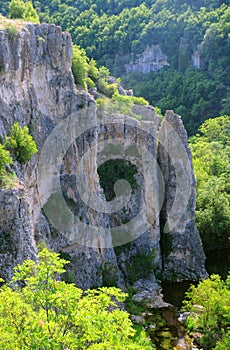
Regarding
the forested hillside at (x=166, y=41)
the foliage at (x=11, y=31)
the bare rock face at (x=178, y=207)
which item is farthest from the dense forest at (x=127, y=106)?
the foliage at (x=11, y=31)

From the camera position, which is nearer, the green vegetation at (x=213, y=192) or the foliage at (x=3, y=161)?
the foliage at (x=3, y=161)

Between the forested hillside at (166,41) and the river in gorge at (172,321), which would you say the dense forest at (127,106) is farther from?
the river in gorge at (172,321)

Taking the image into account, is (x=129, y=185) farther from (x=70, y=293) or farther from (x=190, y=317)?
(x=70, y=293)

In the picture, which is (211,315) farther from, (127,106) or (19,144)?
(127,106)

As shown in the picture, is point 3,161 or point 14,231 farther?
point 3,161

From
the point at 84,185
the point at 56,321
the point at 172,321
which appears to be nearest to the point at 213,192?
the point at 172,321

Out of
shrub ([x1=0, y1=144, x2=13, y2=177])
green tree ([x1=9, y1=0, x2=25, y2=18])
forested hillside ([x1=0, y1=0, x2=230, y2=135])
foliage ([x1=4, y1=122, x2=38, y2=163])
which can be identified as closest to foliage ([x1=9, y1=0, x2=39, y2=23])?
green tree ([x1=9, y1=0, x2=25, y2=18])
